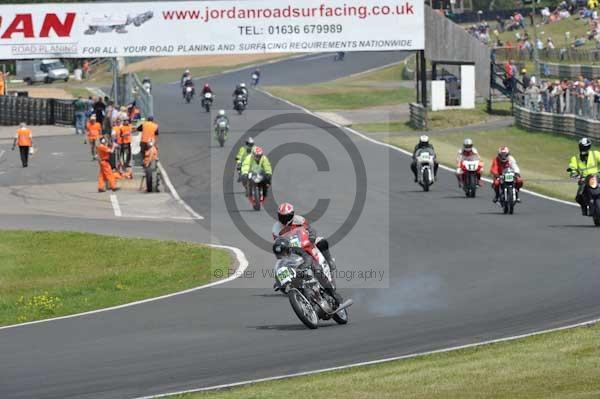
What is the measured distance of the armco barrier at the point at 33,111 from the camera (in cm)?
5944

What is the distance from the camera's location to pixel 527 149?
45281 mm

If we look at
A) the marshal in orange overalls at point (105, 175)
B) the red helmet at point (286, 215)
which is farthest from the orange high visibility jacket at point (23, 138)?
the red helmet at point (286, 215)

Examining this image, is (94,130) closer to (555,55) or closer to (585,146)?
(585,146)

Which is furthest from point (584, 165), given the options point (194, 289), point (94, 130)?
point (94, 130)

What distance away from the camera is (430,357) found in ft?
42.6

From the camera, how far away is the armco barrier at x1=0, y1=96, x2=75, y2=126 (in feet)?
195

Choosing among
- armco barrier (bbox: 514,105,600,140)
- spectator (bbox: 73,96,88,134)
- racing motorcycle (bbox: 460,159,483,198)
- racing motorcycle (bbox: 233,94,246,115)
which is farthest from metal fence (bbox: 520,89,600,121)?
spectator (bbox: 73,96,88,134)

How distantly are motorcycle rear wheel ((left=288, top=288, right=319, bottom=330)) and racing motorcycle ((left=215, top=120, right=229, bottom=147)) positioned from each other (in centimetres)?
3068

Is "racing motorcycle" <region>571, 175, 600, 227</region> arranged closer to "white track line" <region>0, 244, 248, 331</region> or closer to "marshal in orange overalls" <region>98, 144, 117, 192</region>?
"white track line" <region>0, 244, 248, 331</region>

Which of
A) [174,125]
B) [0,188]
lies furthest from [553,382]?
[174,125]

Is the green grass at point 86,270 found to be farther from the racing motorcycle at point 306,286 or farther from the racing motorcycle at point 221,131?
the racing motorcycle at point 221,131

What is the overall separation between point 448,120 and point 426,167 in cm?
2070

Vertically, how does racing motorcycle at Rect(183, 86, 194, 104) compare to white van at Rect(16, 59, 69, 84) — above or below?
below

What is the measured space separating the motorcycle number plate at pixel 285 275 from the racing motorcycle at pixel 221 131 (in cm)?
3112
